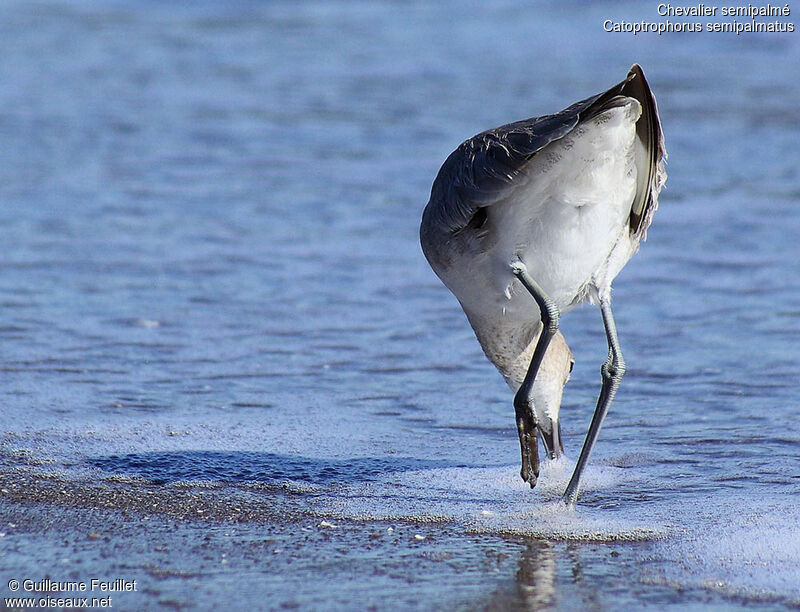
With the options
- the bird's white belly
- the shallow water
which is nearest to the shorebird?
the bird's white belly

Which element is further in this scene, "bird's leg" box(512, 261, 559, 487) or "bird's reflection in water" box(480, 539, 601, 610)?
"bird's leg" box(512, 261, 559, 487)

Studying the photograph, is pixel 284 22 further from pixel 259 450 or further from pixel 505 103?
pixel 259 450

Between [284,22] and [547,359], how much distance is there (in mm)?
14268

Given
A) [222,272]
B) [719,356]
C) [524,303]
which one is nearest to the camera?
[524,303]

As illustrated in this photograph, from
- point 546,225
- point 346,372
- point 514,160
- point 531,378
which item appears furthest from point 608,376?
point 346,372

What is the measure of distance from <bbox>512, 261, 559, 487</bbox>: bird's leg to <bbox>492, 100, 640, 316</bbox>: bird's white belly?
0.05 metres

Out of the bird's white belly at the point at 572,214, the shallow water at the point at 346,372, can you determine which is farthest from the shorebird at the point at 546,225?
the shallow water at the point at 346,372

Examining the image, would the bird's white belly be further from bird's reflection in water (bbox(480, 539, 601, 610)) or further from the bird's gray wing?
bird's reflection in water (bbox(480, 539, 601, 610))

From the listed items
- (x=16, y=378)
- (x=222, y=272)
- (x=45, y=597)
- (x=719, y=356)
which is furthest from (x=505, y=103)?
(x=45, y=597)

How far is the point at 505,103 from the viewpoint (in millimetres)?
11797

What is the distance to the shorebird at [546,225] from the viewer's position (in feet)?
13.1

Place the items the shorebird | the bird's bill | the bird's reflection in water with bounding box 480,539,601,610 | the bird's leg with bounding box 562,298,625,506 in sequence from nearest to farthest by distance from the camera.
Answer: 1. the bird's reflection in water with bounding box 480,539,601,610
2. the shorebird
3. the bird's leg with bounding box 562,298,625,506
4. the bird's bill

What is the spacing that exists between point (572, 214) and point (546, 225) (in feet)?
0.31

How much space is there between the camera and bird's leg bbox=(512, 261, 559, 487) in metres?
4.27
